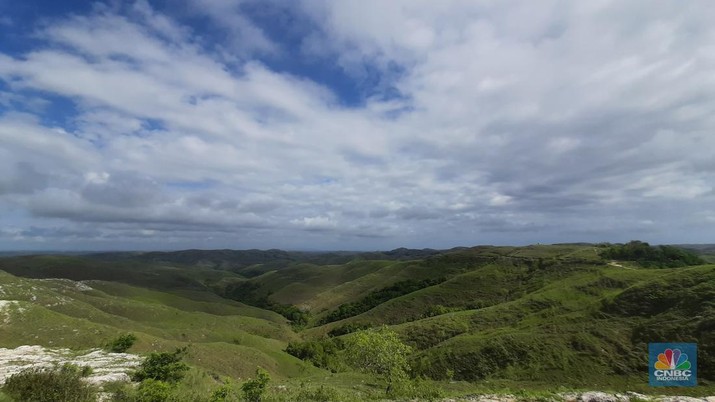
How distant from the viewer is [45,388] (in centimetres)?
1706

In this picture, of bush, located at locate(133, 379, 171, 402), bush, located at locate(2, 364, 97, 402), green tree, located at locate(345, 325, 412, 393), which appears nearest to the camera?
bush, located at locate(2, 364, 97, 402)

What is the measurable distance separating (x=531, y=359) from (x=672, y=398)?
153ft

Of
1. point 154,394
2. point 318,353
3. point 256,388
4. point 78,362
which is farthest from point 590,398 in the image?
point 318,353

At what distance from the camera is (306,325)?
182 m

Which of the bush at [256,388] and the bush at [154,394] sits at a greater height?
the bush at [154,394]

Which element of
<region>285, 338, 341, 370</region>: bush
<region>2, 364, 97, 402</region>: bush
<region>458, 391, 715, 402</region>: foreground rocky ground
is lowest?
<region>285, 338, 341, 370</region>: bush

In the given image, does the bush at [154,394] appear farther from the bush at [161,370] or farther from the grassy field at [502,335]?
the bush at [161,370]

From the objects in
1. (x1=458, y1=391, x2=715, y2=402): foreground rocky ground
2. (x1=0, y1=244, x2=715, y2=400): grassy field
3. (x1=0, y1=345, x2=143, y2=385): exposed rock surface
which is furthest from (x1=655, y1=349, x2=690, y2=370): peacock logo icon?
(x1=0, y1=345, x2=143, y2=385): exposed rock surface

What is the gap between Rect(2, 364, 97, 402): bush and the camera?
16555 mm

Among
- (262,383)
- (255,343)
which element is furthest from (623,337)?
(255,343)

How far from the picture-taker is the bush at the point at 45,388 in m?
16.6

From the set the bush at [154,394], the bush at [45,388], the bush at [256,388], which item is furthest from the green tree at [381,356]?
the bush at [45,388]

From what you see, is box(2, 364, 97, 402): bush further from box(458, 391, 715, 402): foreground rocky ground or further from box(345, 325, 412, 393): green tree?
box(345, 325, 412, 393): green tree

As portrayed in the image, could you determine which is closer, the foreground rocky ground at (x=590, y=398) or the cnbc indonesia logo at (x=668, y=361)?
the foreground rocky ground at (x=590, y=398)
